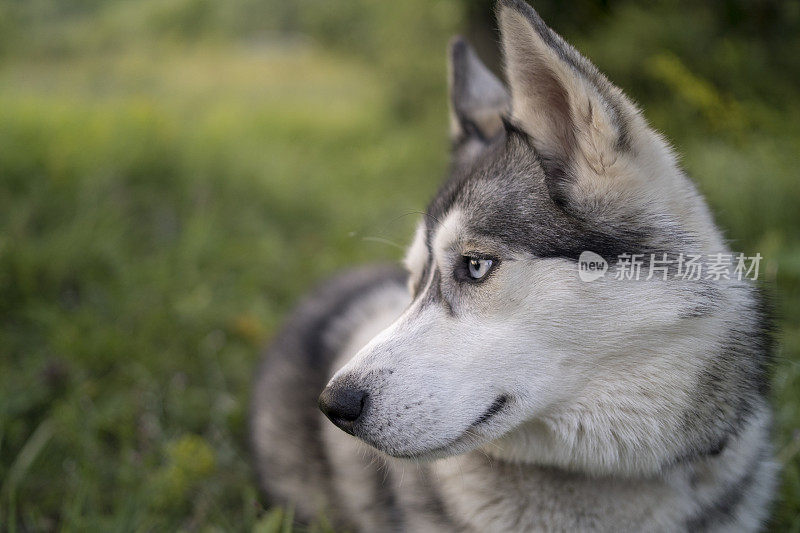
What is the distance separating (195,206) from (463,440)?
3656 millimetres

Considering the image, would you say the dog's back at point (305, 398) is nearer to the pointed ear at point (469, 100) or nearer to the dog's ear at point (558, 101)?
the pointed ear at point (469, 100)

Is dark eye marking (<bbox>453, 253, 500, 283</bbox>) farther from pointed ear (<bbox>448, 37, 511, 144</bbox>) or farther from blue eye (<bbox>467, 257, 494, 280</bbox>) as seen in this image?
pointed ear (<bbox>448, 37, 511, 144</bbox>)

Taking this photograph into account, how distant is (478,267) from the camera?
184 cm

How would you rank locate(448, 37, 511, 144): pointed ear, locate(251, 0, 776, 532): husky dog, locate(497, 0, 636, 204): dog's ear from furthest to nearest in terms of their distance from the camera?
locate(448, 37, 511, 144): pointed ear < locate(251, 0, 776, 532): husky dog < locate(497, 0, 636, 204): dog's ear

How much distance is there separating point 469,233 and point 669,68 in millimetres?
3145

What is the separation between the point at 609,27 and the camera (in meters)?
5.75

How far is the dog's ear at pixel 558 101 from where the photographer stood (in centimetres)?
163

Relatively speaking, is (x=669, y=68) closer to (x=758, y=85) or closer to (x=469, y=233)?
(x=758, y=85)

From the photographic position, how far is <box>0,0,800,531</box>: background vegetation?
2.76m

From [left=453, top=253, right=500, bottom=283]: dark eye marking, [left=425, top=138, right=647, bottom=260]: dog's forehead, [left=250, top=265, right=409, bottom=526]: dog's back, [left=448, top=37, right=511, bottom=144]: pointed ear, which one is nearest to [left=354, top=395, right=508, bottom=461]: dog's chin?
[left=453, top=253, right=500, bottom=283]: dark eye marking

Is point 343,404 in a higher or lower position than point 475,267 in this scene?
lower

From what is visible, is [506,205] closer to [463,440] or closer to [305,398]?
[463,440]

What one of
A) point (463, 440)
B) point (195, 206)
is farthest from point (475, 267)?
point (195, 206)

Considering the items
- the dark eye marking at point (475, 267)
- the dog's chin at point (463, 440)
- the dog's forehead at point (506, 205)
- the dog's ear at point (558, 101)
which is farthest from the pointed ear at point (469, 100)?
the dog's chin at point (463, 440)
